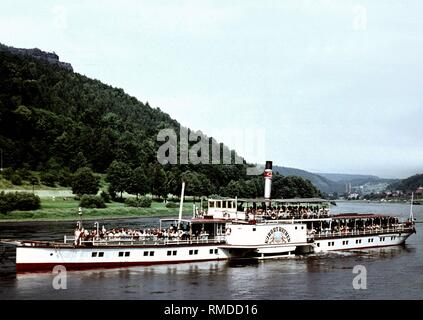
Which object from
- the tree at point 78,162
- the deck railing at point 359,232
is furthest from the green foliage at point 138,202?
the deck railing at point 359,232

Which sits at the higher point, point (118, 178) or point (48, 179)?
point (118, 178)

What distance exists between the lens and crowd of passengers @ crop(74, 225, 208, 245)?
57.7 meters

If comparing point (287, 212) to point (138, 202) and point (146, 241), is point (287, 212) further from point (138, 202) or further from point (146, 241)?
point (138, 202)

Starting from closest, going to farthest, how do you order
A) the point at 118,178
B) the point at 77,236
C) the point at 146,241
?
the point at 77,236
the point at 146,241
the point at 118,178

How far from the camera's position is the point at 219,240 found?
65375mm

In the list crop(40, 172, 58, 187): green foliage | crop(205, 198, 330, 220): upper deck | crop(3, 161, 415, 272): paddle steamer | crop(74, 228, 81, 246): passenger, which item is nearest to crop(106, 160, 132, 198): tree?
crop(40, 172, 58, 187): green foliage

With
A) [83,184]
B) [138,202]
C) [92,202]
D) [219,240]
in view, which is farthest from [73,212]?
[219,240]

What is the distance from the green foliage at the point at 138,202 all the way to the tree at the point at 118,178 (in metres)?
6.78

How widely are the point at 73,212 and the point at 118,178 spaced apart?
3318cm

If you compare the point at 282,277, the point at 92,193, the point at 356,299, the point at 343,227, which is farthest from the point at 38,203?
the point at 356,299

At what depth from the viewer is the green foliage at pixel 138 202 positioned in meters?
160
